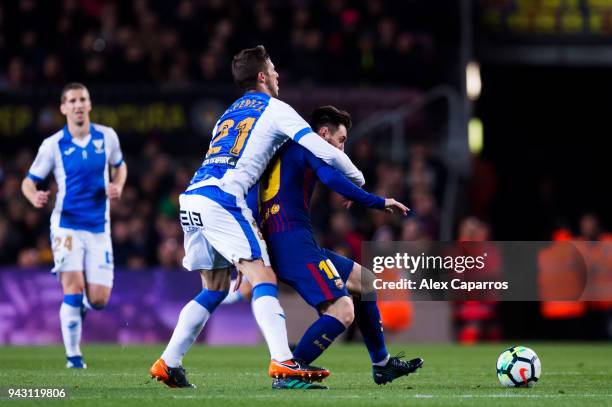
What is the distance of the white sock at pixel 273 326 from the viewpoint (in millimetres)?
7168

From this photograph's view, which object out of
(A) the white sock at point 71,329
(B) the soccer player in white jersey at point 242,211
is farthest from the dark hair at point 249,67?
(A) the white sock at point 71,329

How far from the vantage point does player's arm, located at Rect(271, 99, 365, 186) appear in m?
7.25

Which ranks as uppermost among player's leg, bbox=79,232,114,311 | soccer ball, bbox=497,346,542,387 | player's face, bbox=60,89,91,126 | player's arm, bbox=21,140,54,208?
player's face, bbox=60,89,91,126

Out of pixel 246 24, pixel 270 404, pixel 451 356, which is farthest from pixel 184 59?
pixel 270 404

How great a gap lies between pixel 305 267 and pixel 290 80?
1141 centimetres

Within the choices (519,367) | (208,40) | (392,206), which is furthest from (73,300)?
(208,40)

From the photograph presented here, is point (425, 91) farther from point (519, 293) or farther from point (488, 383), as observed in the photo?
point (488, 383)

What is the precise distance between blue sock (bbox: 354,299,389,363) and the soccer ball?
0.78m

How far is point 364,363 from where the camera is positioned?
11.0 metres

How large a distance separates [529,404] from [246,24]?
45.5 feet

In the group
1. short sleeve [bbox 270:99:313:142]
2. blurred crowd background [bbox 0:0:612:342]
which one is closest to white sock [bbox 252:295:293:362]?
short sleeve [bbox 270:99:313:142]

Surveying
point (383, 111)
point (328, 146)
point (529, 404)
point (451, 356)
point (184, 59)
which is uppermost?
point (184, 59)

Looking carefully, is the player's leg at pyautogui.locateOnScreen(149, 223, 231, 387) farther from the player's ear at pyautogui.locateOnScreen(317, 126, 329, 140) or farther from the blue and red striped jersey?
the player's ear at pyautogui.locateOnScreen(317, 126, 329, 140)

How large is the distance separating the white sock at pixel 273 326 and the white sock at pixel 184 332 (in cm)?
41
